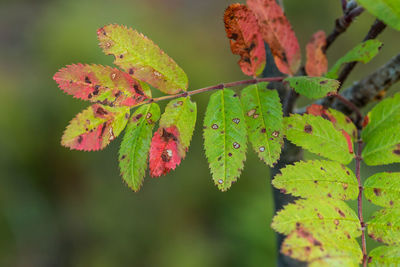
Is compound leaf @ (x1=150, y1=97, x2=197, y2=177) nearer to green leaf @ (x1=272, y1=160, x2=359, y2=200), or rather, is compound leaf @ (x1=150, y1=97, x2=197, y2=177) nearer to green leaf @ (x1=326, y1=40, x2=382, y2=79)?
green leaf @ (x1=272, y1=160, x2=359, y2=200)

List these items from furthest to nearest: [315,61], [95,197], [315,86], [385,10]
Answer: [95,197] → [315,61] → [315,86] → [385,10]

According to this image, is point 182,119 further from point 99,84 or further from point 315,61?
point 315,61

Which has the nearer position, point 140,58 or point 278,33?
point 140,58

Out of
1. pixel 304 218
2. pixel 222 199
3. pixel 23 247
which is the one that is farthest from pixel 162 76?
pixel 23 247

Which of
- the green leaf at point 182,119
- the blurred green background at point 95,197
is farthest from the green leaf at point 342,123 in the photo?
the blurred green background at point 95,197

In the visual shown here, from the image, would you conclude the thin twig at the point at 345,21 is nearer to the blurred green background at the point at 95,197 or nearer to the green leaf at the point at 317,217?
the green leaf at the point at 317,217

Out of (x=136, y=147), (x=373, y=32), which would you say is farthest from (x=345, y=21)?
(x=136, y=147)
